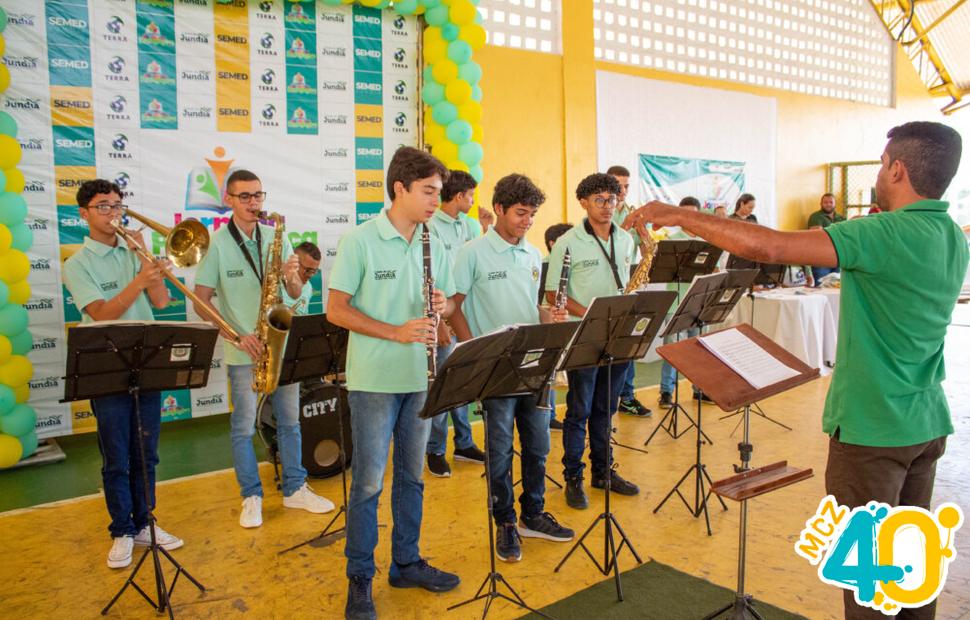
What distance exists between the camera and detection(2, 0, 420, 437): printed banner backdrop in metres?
6.12

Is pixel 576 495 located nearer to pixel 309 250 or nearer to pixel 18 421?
pixel 309 250

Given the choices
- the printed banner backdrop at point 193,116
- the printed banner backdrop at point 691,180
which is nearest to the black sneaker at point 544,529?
the printed banner backdrop at point 193,116

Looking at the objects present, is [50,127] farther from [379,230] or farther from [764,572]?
[764,572]

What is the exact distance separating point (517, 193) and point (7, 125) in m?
4.04

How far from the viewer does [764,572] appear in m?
3.98

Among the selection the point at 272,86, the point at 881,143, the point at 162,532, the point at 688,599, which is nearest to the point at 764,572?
the point at 688,599

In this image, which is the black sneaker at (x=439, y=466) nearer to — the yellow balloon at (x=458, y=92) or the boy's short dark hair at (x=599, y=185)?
the boy's short dark hair at (x=599, y=185)

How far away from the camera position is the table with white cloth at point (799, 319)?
8.71 meters

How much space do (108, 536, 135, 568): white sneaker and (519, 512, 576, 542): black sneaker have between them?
7.39 feet

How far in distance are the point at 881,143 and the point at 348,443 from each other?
14662 millimetres

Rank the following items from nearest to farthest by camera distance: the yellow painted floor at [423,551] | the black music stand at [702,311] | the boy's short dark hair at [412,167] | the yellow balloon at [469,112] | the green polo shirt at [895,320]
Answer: the green polo shirt at [895,320] < the boy's short dark hair at [412,167] < the yellow painted floor at [423,551] < the black music stand at [702,311] < the yellow balloon at [469,112]

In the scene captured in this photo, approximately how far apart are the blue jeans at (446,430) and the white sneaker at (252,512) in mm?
1352

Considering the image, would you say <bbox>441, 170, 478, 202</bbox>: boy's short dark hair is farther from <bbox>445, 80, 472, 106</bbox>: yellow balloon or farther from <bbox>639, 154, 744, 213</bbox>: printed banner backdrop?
<bbox>639, 154, 744, 213</bbox>: printed banner backdrop

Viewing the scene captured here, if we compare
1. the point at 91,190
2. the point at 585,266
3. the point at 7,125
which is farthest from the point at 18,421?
the point at 585,266
